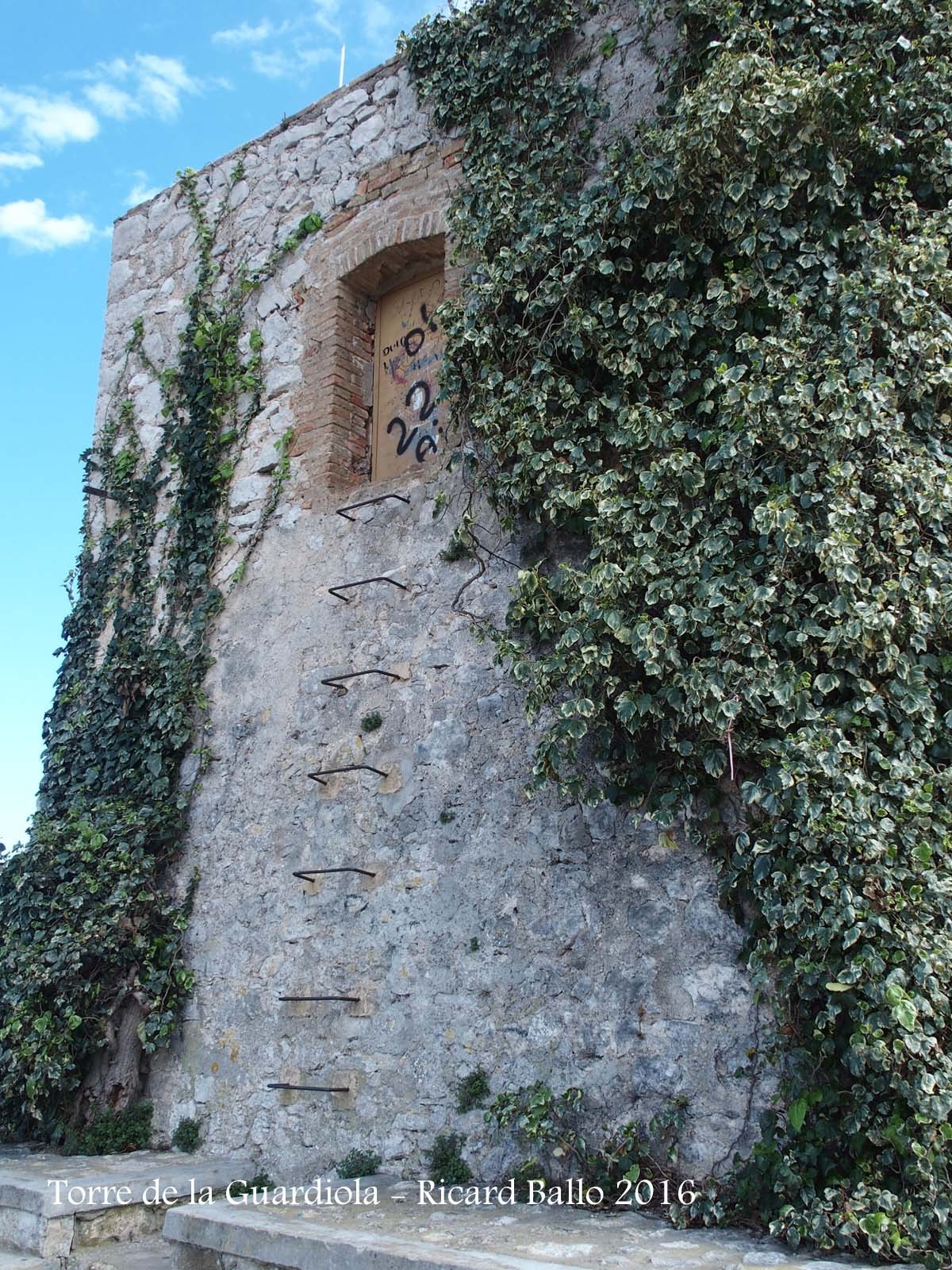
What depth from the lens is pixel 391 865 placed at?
4.93 m

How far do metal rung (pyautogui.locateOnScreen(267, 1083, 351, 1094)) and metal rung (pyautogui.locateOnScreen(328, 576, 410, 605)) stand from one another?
220 centimetres

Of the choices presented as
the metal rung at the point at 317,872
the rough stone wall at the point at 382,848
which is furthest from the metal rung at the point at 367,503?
the metal rung at the point at 317,872

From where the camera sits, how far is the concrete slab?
3172 mm

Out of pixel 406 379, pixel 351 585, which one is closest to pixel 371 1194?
pixel 351 585

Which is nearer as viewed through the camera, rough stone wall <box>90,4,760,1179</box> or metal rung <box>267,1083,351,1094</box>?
rough stone wall <box>90,4,760,1179</box>

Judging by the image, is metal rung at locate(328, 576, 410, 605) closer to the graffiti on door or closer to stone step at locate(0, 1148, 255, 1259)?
the graffiti on door

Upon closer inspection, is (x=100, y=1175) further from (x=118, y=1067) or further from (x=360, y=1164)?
(x=360, y=1164)

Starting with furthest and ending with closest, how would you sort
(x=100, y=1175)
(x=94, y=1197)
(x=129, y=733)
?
(x=129, y=733) < (x=100, y=1175) < (x=94, y=1197)

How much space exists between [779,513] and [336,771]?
237 cm

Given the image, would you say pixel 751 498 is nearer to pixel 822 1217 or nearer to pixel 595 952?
pixel 595 952

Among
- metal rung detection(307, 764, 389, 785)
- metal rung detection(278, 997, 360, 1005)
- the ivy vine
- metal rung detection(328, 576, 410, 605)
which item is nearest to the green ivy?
metal rung detection(328, 576, 410, 605)

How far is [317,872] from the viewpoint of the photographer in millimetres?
5094

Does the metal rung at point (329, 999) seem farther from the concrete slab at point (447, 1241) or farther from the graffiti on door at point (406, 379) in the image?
the graffiti on door at point (406, 379)

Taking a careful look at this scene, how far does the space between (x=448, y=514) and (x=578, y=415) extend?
89 cm
